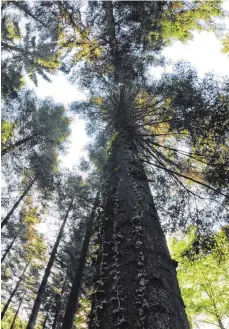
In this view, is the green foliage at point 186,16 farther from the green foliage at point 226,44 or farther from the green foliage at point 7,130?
the green foliage at point 7,130

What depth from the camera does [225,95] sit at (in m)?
7.29

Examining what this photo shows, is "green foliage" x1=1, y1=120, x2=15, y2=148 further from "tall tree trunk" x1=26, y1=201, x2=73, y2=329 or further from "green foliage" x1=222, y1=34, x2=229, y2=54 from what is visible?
"green foliage" x1=222, y1=34, x2=229, y2=54

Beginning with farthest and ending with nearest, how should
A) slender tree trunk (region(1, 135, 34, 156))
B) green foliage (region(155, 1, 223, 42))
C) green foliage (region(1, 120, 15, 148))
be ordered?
1. green foliage (region(1, 120, 15, 148))
2. slender tree trunk (region(1, 135, 34, 156))
3. green foliage (region(155, 1, 223, 42))

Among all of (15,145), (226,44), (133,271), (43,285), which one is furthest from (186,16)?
(43,285)

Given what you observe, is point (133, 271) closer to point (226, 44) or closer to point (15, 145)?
point (226, 44)

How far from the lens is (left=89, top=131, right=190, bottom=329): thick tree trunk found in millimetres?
2504

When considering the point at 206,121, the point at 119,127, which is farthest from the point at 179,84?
the point at 119,127

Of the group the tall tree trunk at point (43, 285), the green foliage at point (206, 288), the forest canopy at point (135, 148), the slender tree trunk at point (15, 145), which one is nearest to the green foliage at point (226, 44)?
the forest canopy at point (135, 148)

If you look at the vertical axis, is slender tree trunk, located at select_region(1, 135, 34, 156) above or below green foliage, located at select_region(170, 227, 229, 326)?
above

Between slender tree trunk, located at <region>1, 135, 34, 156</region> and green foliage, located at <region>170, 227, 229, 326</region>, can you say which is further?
slender tree trunk, located at <region>1, 135, 34, 156</region>

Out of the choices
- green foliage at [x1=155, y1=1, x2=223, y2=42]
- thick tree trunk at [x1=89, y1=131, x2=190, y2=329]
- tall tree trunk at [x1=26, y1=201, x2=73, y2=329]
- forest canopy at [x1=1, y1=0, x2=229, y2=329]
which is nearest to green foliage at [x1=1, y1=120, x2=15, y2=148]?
forest canopy at [x1=1, y1=0, x2=229, y2=329]

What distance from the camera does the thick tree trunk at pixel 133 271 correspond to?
2.50 meters

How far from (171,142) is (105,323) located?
26.9 ft

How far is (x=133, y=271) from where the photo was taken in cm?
298
